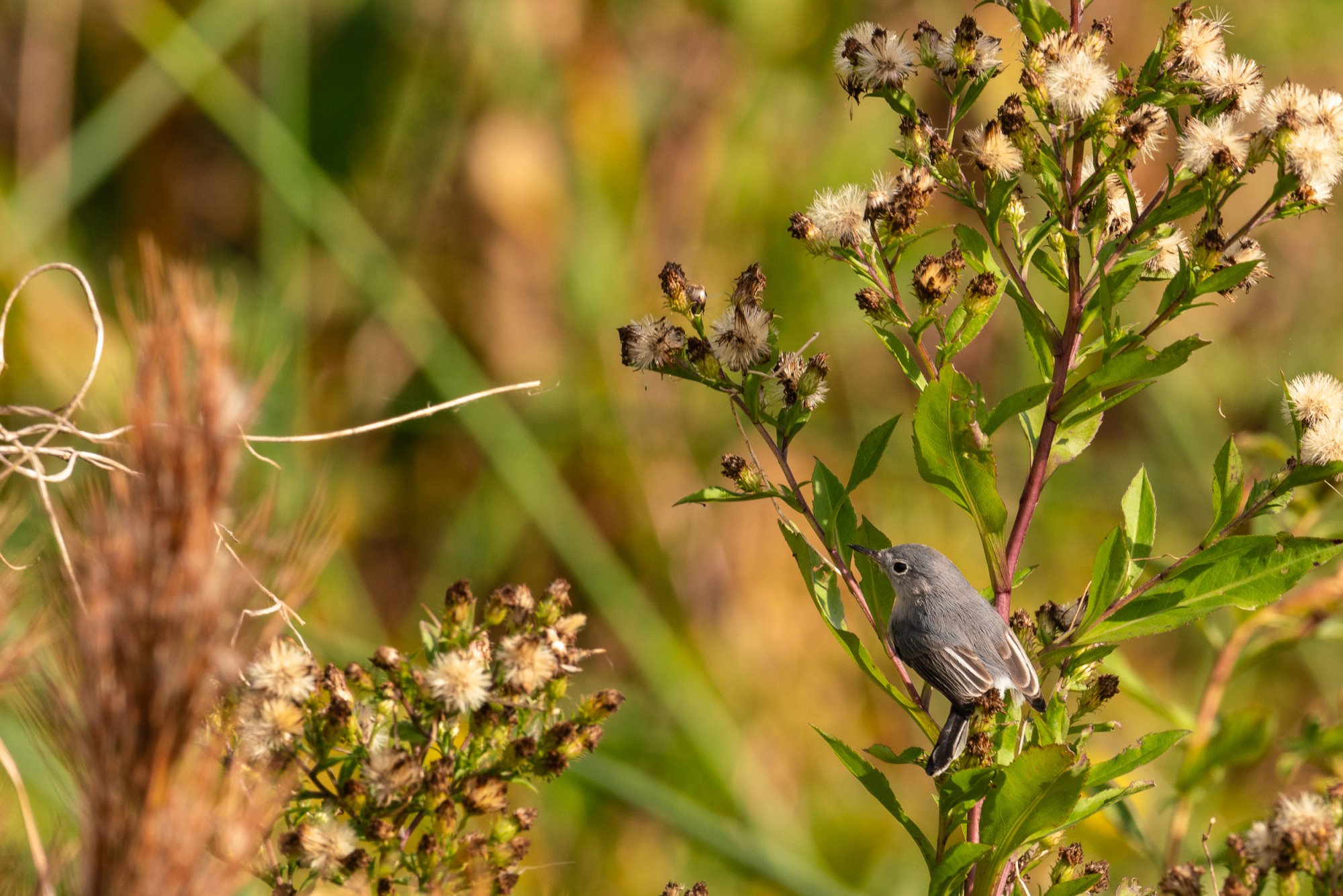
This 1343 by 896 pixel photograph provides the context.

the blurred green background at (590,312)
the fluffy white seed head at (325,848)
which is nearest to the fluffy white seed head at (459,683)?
the fluffy white seed head at (325,848)

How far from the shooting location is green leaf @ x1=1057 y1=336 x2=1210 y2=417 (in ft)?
3.18

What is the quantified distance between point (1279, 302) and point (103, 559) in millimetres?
4159

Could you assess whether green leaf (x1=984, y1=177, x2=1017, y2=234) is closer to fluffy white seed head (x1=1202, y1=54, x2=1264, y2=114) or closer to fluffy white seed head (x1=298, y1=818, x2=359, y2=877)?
fluffy white seed head (x1=1202, y1=54, x2=1264, y2=114)

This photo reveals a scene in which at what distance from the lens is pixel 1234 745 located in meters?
1.60

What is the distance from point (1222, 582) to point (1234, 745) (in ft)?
2.13

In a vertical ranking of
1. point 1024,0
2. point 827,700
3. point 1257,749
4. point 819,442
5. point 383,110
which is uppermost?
point 383,110

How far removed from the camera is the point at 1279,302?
414 centimetres

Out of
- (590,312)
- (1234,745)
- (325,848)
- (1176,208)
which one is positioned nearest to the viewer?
(325,848)

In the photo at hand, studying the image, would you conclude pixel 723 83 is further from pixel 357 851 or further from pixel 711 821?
pixel 357 851

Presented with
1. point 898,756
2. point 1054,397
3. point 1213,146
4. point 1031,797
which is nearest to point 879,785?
point 898,756

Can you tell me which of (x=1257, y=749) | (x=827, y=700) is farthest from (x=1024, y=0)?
(x=827, y=700)

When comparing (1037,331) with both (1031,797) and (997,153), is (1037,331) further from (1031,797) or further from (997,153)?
(1031,797)

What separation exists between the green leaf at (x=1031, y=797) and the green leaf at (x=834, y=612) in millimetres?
90

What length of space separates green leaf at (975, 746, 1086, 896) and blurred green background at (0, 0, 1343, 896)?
209 centimetres
